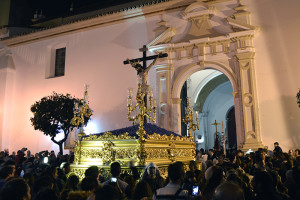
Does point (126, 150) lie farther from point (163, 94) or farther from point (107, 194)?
point (163, 94)

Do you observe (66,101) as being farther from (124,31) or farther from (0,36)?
(0,36)

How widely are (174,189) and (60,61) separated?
55.7 ft

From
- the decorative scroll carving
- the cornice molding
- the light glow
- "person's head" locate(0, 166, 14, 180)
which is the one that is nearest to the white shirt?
"person's head" locate(0, 166, 14, 180)

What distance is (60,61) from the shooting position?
1873 cm

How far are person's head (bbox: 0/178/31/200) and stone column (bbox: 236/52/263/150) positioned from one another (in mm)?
10646

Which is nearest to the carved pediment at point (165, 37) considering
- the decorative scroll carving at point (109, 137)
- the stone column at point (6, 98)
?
the decorative scroll carving at point (109, 137)

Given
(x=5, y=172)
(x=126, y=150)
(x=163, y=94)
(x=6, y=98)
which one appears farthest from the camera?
(x=6, y=98)

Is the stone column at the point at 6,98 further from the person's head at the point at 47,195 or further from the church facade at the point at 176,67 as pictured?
the person's head at the point at 47,195

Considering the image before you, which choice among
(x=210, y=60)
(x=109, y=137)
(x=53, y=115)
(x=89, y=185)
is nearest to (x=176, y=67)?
(x=210, y=60)

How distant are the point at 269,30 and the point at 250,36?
94 cm

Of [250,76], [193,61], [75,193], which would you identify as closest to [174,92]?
[193,61]

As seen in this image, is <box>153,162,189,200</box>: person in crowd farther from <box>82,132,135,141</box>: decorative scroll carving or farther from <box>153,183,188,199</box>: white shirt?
<box>82,132,135,141</box>: decorative scroll carving

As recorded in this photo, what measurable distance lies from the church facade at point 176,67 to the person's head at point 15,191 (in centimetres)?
1076

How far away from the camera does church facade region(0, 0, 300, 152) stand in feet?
40.9
